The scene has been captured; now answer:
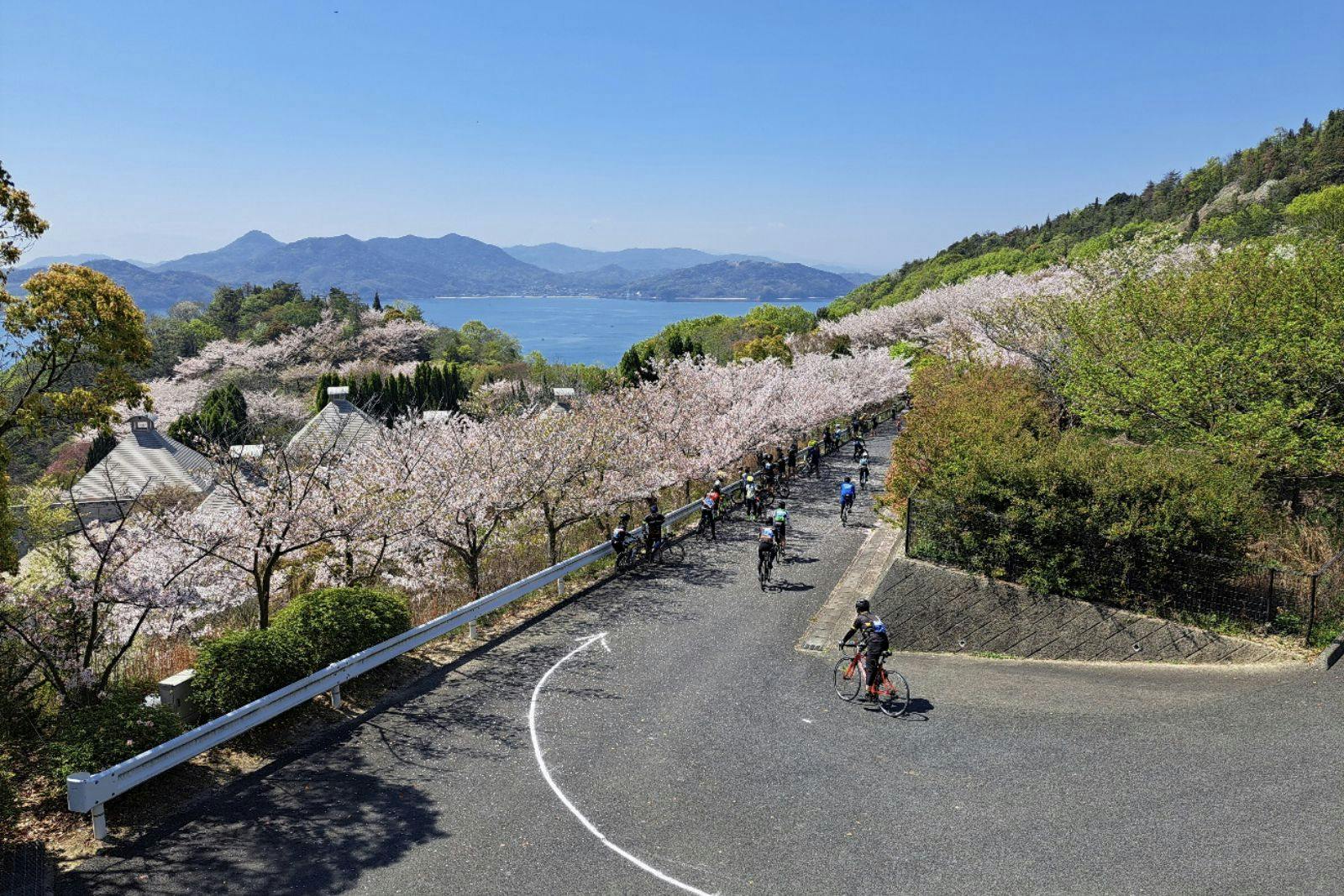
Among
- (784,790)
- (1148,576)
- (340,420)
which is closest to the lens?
(784,790)

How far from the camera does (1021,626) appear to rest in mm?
13453

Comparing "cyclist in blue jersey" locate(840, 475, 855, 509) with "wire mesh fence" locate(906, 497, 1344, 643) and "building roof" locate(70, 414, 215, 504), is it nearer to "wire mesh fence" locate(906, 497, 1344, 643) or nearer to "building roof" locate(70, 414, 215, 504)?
"wire mesh fence" locate(906, 497, 1344, 643)

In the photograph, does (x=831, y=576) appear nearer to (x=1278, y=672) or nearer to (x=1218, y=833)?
(x=1278, y=672)

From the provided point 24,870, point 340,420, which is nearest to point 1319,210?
point 340,420

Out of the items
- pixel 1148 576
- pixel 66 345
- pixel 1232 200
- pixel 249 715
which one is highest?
pixel 1232 200

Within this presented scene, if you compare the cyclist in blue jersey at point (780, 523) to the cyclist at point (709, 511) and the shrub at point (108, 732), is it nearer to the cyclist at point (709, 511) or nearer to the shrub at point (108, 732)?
the cyclist at point (709, 511)

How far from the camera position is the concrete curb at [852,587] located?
13945 millimetres

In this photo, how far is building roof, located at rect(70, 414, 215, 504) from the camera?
34.9 metres

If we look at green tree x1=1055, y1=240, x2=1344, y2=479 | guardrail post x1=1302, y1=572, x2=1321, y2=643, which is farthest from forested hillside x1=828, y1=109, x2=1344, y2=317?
guardrail post x1=1302, y1=572, x2=1321, y2=643

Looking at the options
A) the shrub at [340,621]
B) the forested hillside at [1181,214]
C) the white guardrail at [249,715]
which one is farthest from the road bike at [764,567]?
the forested hillside at [1181,214]

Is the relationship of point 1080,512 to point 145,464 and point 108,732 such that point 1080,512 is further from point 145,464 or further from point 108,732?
point 145,464

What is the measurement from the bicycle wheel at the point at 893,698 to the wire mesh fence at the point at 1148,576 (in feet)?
13.0

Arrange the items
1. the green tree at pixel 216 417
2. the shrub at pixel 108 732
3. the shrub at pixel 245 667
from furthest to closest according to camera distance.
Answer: the green tree at pixel 216 417
the shrub at pixel 245 667
the shrub at pixel 108 732

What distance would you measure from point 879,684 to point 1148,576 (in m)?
5.57
